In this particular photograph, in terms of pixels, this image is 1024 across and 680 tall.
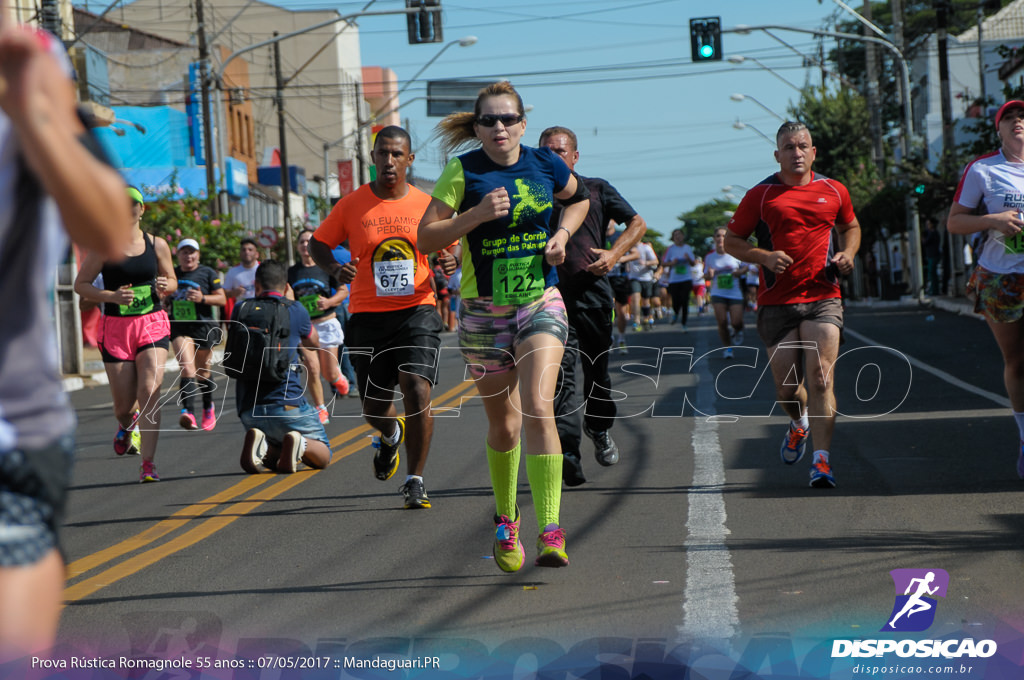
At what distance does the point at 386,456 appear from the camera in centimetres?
879

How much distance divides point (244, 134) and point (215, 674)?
60565 mm

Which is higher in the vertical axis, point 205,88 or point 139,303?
point 205,88

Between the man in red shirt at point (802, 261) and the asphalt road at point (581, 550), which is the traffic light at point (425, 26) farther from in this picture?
the man in red shirt at point (802, 261)

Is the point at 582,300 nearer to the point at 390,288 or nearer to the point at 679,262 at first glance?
the point at 390,288

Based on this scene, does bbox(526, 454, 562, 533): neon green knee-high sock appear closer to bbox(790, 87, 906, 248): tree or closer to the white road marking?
the white road marking

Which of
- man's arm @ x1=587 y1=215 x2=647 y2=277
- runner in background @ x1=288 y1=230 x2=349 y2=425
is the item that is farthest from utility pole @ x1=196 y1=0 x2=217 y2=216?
man's arm @ x1=587 y1=215 x2=647 y2=277

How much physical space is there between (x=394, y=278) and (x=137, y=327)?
2406mm

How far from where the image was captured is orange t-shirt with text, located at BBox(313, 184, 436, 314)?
8.25 m

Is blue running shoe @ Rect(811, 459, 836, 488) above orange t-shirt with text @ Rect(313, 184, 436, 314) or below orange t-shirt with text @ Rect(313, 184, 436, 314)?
below

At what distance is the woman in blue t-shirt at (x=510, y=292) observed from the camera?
19.4 ft

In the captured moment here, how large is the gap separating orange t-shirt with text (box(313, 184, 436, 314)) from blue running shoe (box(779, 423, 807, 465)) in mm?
2349

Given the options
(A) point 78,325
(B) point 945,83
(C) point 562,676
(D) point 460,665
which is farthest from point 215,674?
(B) point 945,83

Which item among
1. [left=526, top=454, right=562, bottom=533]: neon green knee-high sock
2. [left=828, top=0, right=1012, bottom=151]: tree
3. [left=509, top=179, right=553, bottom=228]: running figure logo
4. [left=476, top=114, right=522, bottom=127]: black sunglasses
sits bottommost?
[left=526, top=454, right=562, bottom=533]: neon green knee-high sock

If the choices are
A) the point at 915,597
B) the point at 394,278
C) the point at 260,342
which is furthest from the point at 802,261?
the point at 260,342
